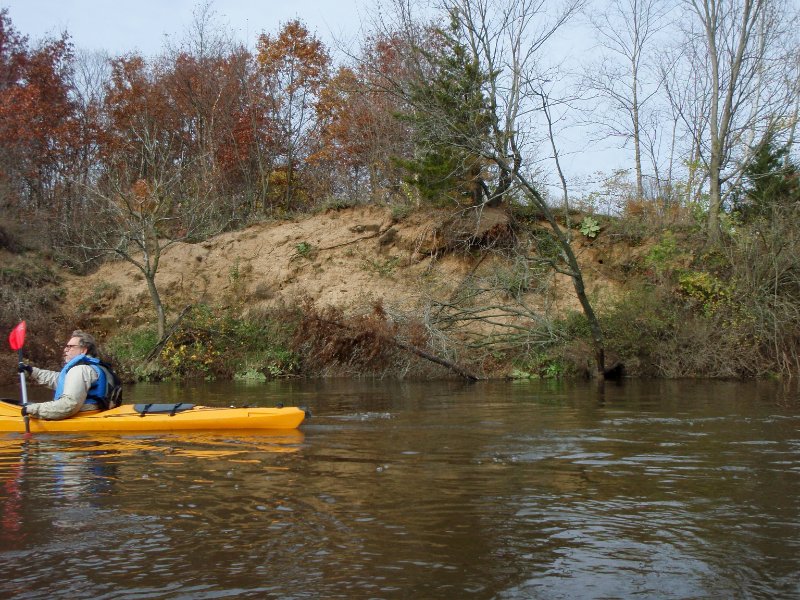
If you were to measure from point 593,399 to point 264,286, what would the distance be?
11228 mm

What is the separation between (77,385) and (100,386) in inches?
14.4

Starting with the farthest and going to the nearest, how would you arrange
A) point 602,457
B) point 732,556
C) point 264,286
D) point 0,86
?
point 0,86
point 264,286
point 602,457
point 732,556

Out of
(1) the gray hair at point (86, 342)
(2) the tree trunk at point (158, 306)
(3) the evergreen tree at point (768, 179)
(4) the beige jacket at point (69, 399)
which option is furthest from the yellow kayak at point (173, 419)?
(3) the evergreen tree at point (768, 179)

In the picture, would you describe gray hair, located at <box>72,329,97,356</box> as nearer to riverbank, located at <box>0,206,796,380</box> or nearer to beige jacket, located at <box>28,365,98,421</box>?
beige jacket, located at <box>28,365,98,421</box>

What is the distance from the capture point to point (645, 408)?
456 inches

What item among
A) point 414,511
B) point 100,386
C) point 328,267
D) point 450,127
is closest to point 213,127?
point 328,267

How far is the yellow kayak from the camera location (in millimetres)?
9477

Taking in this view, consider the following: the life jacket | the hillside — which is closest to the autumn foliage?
the hillside

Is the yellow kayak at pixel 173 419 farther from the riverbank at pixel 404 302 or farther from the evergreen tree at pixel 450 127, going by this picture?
the riverbank at pixel 404 302

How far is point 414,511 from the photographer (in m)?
5.57

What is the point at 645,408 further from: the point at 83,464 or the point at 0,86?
the point at 0,86

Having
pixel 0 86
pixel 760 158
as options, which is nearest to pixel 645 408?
pixel 760 158

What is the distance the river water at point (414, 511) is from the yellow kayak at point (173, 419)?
164 mm

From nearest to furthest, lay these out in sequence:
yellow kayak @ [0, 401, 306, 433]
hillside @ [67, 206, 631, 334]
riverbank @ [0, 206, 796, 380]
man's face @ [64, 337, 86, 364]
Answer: man's face @ [64, 337, 86, 364]
yellow kayak @ [0, 401, 306, 433]
riverbank @ [0, 206, 796, 380]
hillside @ [67, 206, 631, 334]
